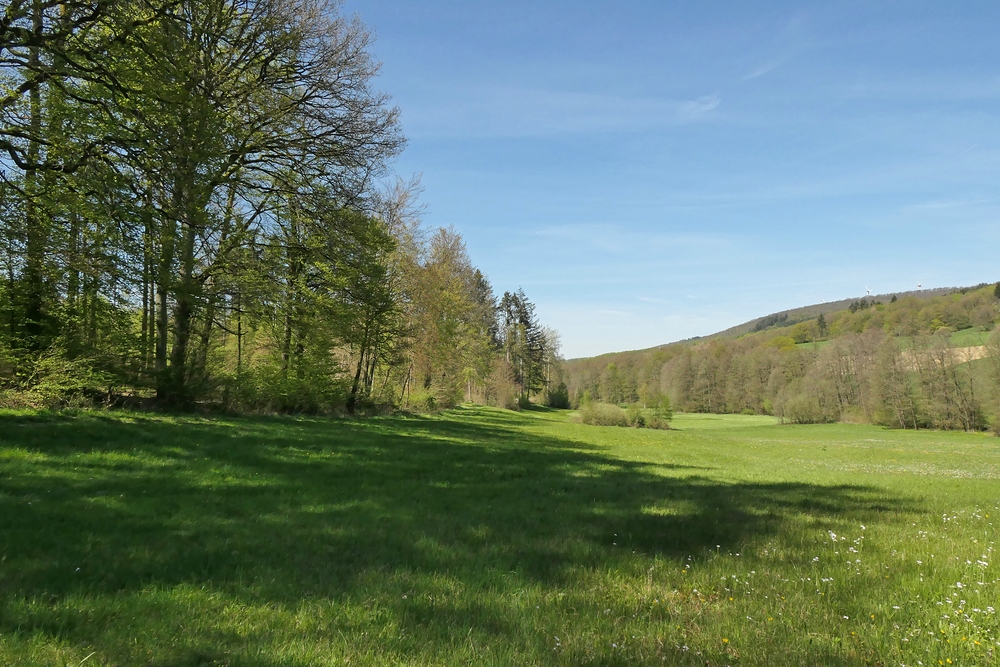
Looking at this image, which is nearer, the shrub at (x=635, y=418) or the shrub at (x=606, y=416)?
the shrub at (x=606, y=416)

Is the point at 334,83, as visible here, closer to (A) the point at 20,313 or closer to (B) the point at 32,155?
(B) the point at 32,155

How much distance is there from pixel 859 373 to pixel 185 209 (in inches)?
3648

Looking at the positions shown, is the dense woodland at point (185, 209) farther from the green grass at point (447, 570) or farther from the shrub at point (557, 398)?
the shrub at point (557, 398)

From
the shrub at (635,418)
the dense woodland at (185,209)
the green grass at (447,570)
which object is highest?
the dense woodland at (185,209)

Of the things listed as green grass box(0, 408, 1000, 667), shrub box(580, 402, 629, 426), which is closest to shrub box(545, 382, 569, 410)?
shrub box(580, 402, 629, 426)

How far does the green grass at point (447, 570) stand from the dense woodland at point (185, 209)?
13.7ft

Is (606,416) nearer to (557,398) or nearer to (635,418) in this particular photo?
(635,418)

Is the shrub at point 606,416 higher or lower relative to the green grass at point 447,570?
lower

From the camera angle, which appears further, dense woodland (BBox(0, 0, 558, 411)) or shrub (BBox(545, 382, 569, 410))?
shrub (BBox(545, 382, 569, 410))

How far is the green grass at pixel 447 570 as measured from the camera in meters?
3.23

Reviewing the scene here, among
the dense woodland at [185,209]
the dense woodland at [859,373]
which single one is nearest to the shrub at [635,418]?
the dense woodland at [185,209]

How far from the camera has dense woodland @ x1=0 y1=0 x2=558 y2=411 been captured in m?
11.6

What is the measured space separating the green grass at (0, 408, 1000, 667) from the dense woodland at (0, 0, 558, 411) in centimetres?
418

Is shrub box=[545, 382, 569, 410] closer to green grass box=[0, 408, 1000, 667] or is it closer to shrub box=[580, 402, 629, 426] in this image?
shrub box=[580, 402, 629, 426]
